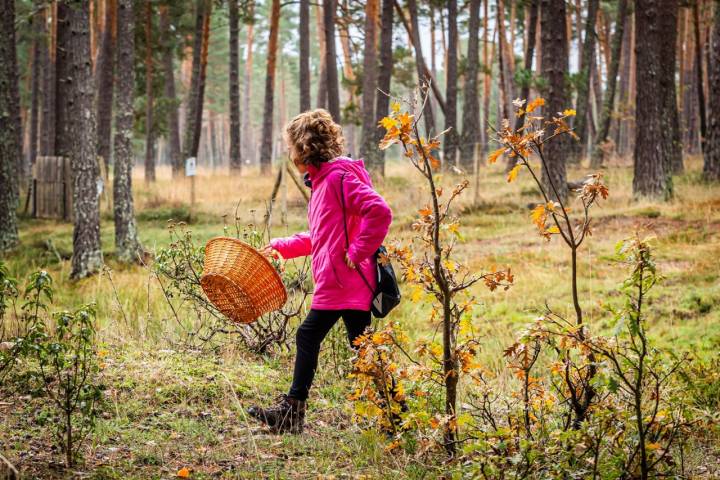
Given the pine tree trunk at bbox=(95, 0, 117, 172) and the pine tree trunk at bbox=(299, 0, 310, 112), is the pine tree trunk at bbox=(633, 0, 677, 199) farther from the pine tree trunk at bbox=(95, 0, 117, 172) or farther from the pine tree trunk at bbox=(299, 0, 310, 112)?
the pine tree trunk at bbox=(95, 0, 117, 172)

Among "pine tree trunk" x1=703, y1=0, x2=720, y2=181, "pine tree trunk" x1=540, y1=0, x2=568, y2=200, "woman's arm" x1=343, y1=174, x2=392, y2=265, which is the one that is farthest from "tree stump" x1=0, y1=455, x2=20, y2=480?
"pine tree trunk" x1=703, y1=0, x2=720, y2=181

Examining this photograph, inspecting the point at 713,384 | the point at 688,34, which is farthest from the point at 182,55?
the point at 713,384

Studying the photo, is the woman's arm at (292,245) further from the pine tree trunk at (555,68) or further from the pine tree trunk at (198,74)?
the pine tree trunk at (198,74)

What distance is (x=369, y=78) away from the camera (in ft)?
54.3

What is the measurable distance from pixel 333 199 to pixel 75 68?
675cm

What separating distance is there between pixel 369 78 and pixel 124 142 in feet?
25.2

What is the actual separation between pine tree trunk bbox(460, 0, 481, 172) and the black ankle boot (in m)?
17.7

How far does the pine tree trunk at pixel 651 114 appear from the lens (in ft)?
38.2

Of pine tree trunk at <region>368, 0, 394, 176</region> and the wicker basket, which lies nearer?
the wicker basket

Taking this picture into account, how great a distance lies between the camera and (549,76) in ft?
40.5

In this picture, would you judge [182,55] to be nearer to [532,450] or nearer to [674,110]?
[674,110]

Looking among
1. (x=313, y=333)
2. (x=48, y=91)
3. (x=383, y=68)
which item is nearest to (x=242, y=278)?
(x=313, y=333)

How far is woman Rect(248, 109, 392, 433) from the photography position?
3609 millimetres

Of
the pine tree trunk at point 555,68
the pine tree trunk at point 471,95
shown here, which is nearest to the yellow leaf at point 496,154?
the pine tree trunk at point 555,68
